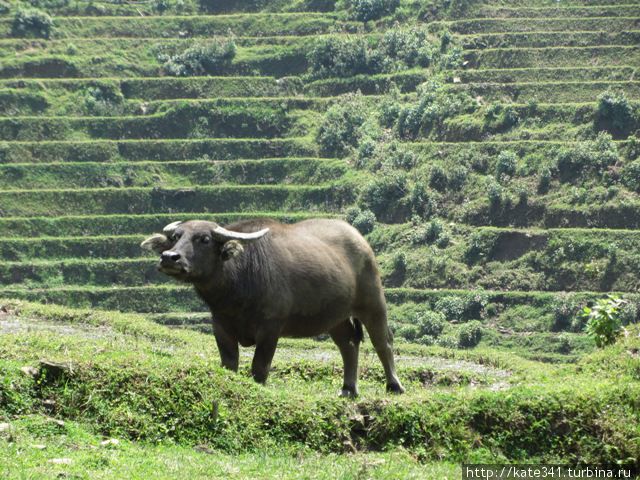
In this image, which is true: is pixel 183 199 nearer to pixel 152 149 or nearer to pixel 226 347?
pixel 152 149

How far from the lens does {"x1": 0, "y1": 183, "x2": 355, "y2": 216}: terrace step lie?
164ft

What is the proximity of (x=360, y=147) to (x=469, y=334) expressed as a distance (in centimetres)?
1637

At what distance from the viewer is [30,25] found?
65.1 meters

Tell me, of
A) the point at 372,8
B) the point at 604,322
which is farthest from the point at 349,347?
the point at 372,8

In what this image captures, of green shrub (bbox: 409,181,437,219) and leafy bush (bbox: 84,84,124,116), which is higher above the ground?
leafy bush (bbox: 84,84,124,116)

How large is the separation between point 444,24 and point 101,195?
24.1m

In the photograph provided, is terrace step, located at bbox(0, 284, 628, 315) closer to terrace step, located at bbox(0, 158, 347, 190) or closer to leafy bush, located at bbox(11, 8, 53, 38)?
terrace step, located at bbox(0, 158, 347, 190)

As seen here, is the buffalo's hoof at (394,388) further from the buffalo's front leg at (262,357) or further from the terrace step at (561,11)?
the terrace step at (561,11)

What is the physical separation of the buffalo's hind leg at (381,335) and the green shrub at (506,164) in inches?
1505

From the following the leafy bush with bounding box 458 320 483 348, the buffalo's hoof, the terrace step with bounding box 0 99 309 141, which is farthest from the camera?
the terrace step with bounding box 0 99 309 141

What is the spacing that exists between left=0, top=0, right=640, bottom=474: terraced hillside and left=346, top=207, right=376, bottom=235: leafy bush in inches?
4.2

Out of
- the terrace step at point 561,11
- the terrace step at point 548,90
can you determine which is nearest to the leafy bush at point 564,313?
the terrace step at point 548,90

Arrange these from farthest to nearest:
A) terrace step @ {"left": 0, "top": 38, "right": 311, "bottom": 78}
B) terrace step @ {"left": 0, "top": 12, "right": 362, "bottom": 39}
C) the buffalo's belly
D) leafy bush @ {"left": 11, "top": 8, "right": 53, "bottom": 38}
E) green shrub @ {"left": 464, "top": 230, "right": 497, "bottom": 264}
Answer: terrace step @ {"left": 0, "top": 12, "right": 362, "bottom": 39}, leafy bush @ {"left": 11, "top": 8, "right": 53, "bottom": 38}, terrace step @ {"left": 0, "top": 38, "right": 311, "bottom": 78}, green shrub @ {"left": 464, "top": 230, "right": 497, "bottom": 264}, the buffalo's belly

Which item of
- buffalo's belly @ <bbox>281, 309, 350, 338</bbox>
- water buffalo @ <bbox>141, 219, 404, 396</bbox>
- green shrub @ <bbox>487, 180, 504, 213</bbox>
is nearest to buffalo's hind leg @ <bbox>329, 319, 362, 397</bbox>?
water buffalo @ <bbox>141, 219, 404, 396</bbox>
